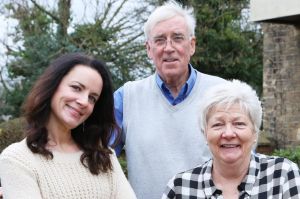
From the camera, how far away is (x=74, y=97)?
2.98m

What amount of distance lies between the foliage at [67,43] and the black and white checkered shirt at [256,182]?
1241 cm

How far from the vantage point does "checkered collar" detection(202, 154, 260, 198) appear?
307 centimetres

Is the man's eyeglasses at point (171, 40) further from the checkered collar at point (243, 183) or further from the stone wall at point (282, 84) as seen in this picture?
the stone wall at point (282, 84)

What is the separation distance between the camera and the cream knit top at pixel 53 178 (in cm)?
281

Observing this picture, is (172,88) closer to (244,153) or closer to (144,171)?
(144,171)

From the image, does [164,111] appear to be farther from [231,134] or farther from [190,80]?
[231,134]

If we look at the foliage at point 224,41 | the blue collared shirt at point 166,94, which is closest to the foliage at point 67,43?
the foliage at point 224,41

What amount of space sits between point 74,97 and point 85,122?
280 mm

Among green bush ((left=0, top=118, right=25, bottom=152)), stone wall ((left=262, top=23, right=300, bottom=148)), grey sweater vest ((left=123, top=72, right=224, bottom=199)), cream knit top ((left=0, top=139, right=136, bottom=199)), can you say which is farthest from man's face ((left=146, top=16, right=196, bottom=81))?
stone wall ((left=262, top=23, right=300, bottom=148))

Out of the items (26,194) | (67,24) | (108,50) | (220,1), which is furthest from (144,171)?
(220,1)

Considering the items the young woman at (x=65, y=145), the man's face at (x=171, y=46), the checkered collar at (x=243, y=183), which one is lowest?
the checkered collar at (x=243, y=183)

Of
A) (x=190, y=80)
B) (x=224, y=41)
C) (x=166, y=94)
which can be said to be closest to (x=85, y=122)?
(x=166, y=94)

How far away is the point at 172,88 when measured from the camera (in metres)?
3.79

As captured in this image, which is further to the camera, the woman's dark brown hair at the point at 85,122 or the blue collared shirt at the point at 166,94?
the blue collared shirt at the point at 166,94
